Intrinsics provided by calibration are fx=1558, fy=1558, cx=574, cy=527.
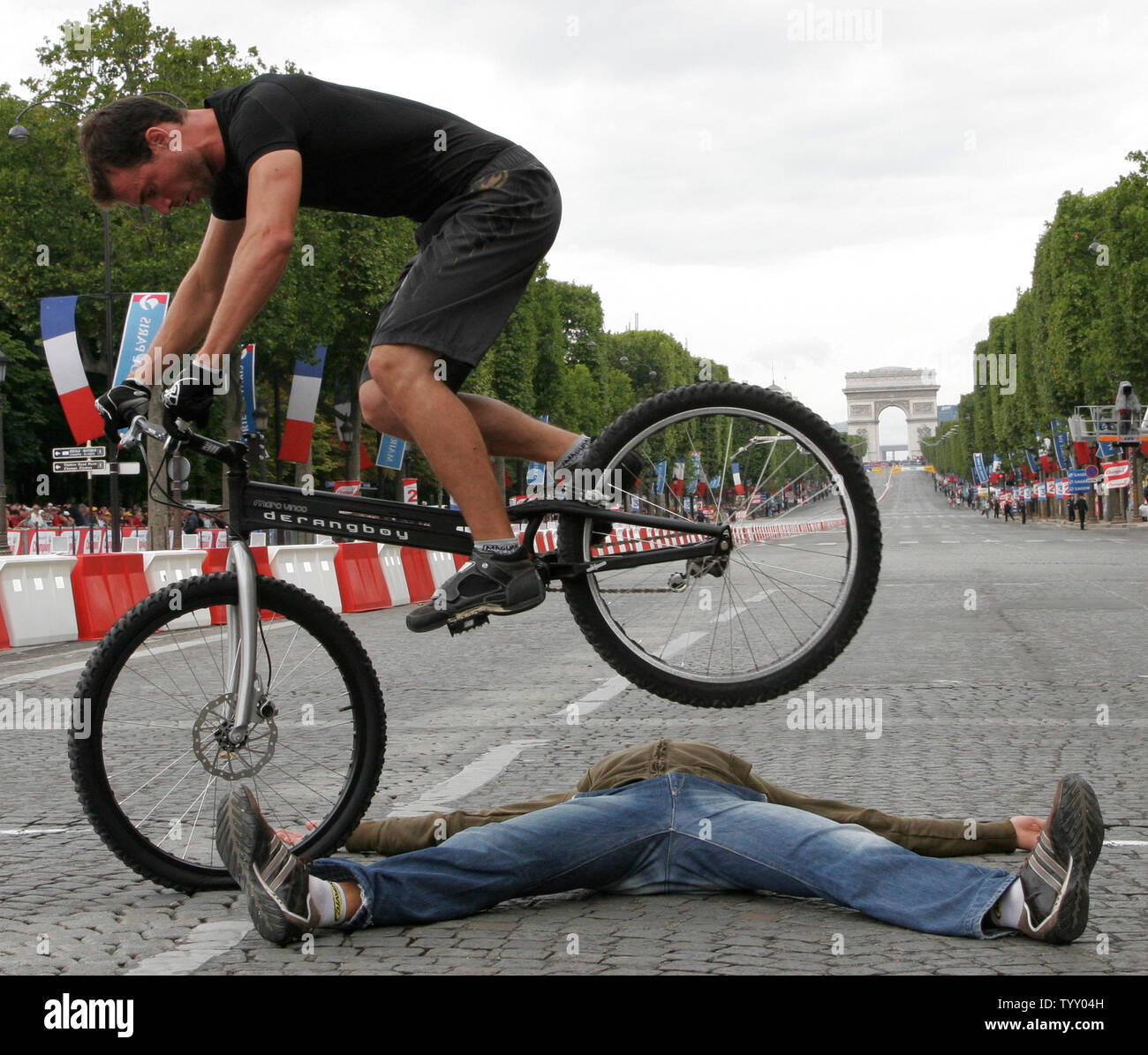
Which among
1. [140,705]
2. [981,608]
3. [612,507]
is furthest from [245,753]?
[981,608]

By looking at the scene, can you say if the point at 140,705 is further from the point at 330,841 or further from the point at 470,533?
the point at 470,533

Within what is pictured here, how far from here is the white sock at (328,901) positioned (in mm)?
3699

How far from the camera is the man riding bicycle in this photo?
12.8ft

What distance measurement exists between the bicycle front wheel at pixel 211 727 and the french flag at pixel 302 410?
2136cm

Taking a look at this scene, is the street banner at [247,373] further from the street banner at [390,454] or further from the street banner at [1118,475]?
the street banner at [1118,475]

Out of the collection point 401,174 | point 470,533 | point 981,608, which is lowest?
point 981,608

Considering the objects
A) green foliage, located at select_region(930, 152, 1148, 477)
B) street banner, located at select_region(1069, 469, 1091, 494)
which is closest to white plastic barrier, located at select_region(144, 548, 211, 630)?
green foliage, located at select_region(930, 152, 1148, 477)

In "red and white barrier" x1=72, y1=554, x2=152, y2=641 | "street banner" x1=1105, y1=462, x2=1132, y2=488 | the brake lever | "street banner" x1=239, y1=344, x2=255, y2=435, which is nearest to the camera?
the brake lever

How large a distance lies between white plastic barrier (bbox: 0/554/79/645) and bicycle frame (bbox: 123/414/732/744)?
37.8 feet

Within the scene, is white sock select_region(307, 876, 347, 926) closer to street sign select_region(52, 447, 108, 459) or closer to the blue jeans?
the blue jeans

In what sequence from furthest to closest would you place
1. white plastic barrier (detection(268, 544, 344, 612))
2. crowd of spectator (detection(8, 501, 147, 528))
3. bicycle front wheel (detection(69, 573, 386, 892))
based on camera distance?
crowd of spectator (detection(8, 501, 147, 528)) < white plastic barrier (detection(268, 544, 344, 612)) < bicycle front wheel (detection(69, 573, 386, 892))

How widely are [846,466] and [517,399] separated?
61.8 meters

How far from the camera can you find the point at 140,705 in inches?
169

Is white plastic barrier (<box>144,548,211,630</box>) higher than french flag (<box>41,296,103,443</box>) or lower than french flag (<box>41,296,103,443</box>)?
lower
